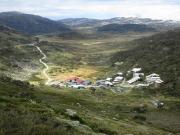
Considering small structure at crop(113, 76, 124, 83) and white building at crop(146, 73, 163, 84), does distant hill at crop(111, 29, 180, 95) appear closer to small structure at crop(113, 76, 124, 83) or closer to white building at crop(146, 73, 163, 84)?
white building at crop(146, 73, 163, 84)

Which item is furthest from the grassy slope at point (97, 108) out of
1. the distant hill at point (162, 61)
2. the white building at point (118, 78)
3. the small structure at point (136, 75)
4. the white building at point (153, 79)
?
the white building at point (118, 78)

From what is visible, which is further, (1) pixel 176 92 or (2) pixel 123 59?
(2) pixel 123 59

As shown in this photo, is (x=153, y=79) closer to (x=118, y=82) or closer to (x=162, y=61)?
(x=118, y=82)

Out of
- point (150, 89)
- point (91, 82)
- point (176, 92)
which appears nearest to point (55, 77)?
point (91, 82)

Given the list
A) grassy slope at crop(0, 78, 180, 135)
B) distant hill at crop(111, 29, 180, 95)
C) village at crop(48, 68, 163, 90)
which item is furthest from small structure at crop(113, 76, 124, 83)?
grassy slope at crop(0, 78, 180, 135)

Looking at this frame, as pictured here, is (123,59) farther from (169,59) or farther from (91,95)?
(91,95)

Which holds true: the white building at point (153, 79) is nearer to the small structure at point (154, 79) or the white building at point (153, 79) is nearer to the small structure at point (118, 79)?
the small structure at point (154, 79)
